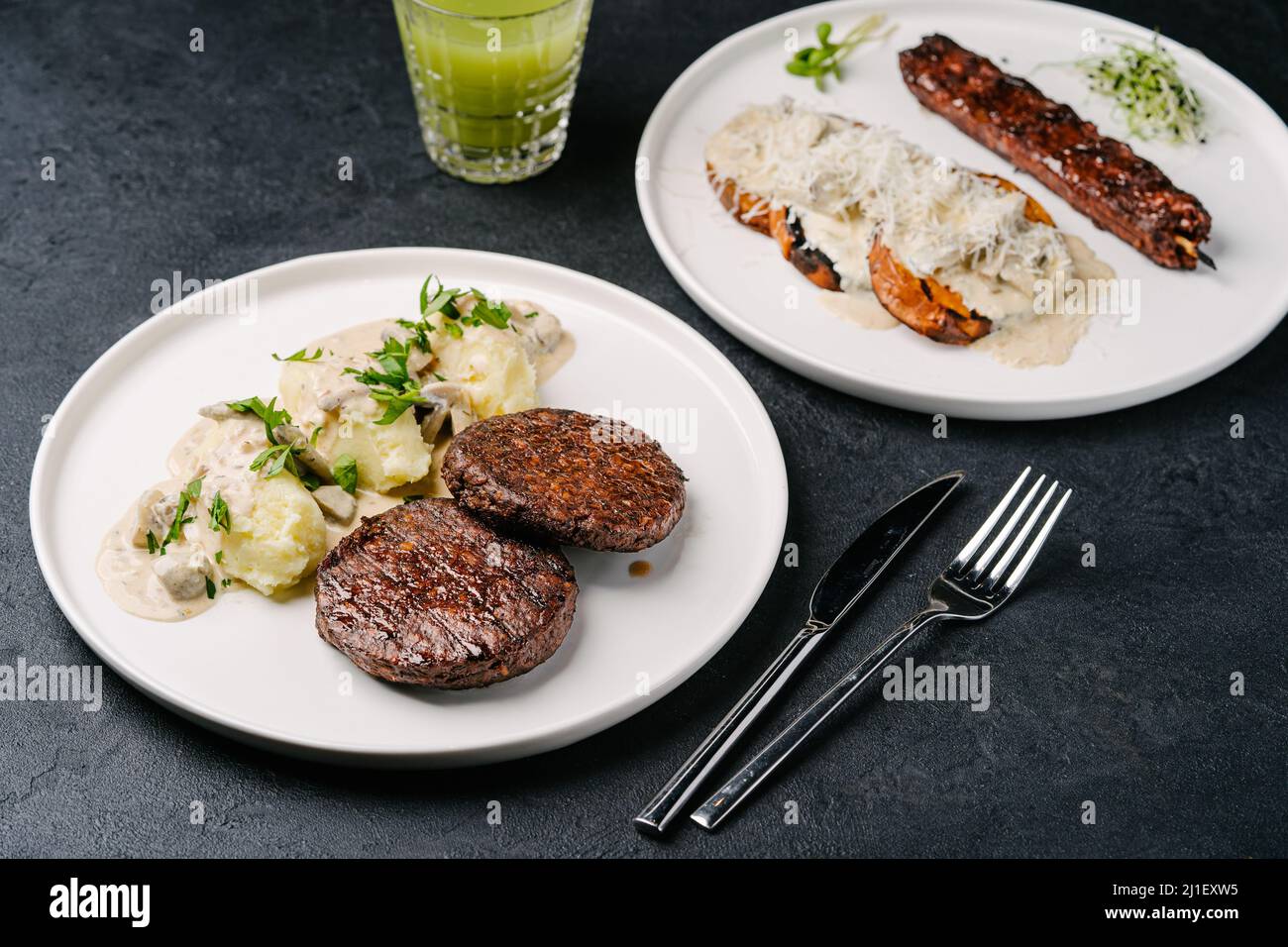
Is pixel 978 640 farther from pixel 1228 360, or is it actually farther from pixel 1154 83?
pixel 1154 83

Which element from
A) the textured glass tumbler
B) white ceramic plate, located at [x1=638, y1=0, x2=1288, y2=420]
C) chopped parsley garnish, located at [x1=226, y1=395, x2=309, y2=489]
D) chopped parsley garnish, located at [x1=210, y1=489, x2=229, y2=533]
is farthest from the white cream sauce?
chopped parsley garnish, located at [x1=210, y1=489, x2=229, y2=533]

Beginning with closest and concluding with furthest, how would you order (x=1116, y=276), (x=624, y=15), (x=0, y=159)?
(x=1116, y=276)
(x=0, y=159)
(x=624, y=15)

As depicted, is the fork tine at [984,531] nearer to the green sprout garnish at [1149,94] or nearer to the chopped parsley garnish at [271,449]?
the chopped parsley garnish at [271,449]

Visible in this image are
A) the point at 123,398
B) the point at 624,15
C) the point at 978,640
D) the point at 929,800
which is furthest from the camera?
the point at 624,15

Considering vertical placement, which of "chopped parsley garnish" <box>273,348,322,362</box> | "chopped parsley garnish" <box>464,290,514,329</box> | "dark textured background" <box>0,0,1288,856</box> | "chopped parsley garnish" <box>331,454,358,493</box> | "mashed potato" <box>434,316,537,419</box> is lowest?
"dark textured background" <box>0,0,1288,856</box>

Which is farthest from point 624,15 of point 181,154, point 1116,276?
point 1116,276

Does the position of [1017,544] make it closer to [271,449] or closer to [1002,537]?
[1002,537]

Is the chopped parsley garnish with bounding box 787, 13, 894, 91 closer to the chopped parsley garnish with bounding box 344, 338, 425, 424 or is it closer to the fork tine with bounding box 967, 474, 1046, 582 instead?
the fork tine with bounding box 967, 474, 1046, 582
